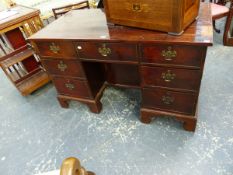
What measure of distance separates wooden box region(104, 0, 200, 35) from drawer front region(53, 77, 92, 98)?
619 millimetres

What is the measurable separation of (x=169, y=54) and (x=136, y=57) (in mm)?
204

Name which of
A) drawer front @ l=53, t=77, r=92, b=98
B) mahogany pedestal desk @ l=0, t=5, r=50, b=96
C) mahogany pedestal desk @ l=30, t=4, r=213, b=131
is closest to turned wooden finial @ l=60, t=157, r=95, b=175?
mahogany pedestal desk @ l=30, t=4, r=213, b=131

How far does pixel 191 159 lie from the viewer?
Result: 1.31 meters

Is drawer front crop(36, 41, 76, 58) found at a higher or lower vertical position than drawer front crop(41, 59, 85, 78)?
higher

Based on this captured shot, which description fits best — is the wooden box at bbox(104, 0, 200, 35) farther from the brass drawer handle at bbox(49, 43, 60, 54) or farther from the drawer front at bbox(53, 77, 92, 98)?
the drawer front at bbox(53, 77, 92, 98)

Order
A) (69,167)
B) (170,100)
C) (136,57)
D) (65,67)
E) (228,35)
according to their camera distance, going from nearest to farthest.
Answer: (69,167) → (136,57) → (170,100) → (65,67) → (228,35)

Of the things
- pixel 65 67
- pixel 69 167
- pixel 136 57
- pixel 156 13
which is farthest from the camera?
pixel 65 67

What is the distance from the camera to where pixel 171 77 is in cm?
120

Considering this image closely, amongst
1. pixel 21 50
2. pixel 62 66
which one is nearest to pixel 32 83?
pixel 21 50

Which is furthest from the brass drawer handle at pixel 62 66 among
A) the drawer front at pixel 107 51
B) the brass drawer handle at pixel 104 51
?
the brass drawer handle at pixel 104 51

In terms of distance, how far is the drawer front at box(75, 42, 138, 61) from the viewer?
1.18 metres

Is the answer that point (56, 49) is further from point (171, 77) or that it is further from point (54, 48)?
point (171, 77)

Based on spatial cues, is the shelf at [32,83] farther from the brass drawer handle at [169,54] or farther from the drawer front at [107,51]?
the brass drawer handle at [169,54]

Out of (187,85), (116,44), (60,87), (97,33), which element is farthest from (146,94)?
(60,87)
